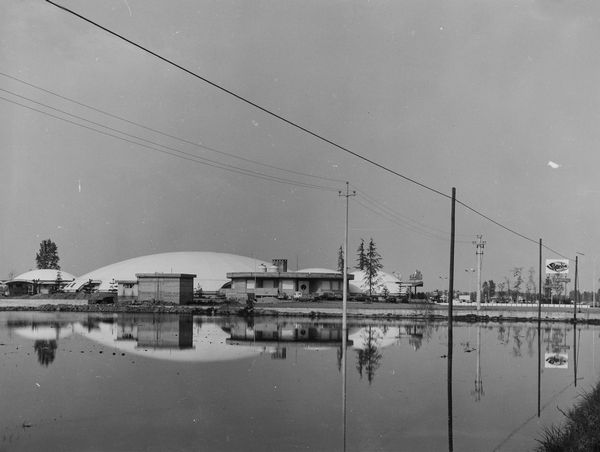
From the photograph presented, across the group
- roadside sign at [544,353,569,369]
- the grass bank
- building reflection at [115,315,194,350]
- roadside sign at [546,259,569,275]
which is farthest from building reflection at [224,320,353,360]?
roadside sign at [546,259,569,275]

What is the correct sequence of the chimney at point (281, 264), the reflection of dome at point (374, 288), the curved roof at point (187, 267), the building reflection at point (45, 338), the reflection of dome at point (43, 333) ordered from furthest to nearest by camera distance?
the reflection of dome at point (374, 288) < the curved roof at point (187, 267) < the chimney at point (281, 264) < the reflection of dome at point (43, 333) < the building reflection at point (45, 338)

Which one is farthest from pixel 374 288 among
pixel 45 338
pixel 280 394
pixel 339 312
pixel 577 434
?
pixel 577 434

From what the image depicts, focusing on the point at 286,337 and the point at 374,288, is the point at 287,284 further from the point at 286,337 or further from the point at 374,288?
the point at 286,337

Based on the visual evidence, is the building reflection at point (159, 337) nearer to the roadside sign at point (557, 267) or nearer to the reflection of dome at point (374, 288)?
the roadside sign at point (557, 267)

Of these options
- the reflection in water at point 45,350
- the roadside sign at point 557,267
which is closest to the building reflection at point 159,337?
the reflection in water at point 45,350

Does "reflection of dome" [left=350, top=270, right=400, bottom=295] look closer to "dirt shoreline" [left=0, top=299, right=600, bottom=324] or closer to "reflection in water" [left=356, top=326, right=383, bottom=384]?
"dirt shoreline" [left=0, top=299, right=600, bottom=324]
